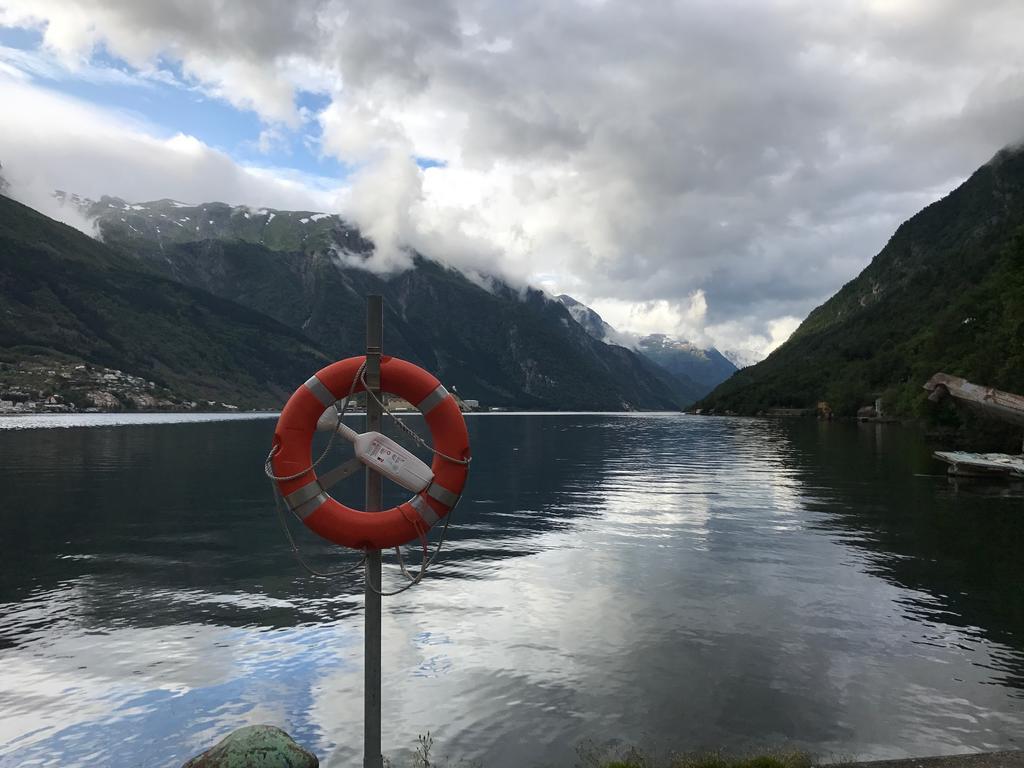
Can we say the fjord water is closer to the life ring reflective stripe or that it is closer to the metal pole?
the metal pole

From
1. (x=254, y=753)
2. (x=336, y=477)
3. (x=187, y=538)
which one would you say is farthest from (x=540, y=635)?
(x=187, y=538)

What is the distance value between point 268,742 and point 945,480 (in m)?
39.8

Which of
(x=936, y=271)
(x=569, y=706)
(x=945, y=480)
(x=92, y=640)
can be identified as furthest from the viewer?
(x=936, y=271)

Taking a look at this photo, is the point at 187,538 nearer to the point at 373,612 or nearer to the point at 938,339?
the point at 373,612

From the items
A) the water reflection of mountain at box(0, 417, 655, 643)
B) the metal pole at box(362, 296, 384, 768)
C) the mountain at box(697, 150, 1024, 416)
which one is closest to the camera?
the metal pole at box(362, 296, 384, 768)

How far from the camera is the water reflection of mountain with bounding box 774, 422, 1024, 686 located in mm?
14594

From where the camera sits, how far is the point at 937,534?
22797 millimetres

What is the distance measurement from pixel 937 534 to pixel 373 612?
72.0 ft

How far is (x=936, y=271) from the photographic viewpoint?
626 ft

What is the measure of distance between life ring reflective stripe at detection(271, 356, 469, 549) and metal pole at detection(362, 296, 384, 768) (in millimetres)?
218

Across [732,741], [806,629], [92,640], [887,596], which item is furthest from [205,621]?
[887,596]

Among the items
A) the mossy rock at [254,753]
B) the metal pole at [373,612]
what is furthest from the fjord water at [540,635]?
the mossy rock at [254,753]

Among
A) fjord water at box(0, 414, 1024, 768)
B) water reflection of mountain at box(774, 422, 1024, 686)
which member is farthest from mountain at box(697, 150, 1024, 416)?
fjord water at box(0, 414, 1024, 768)

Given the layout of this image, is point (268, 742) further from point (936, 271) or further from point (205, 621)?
point (936, 271)
